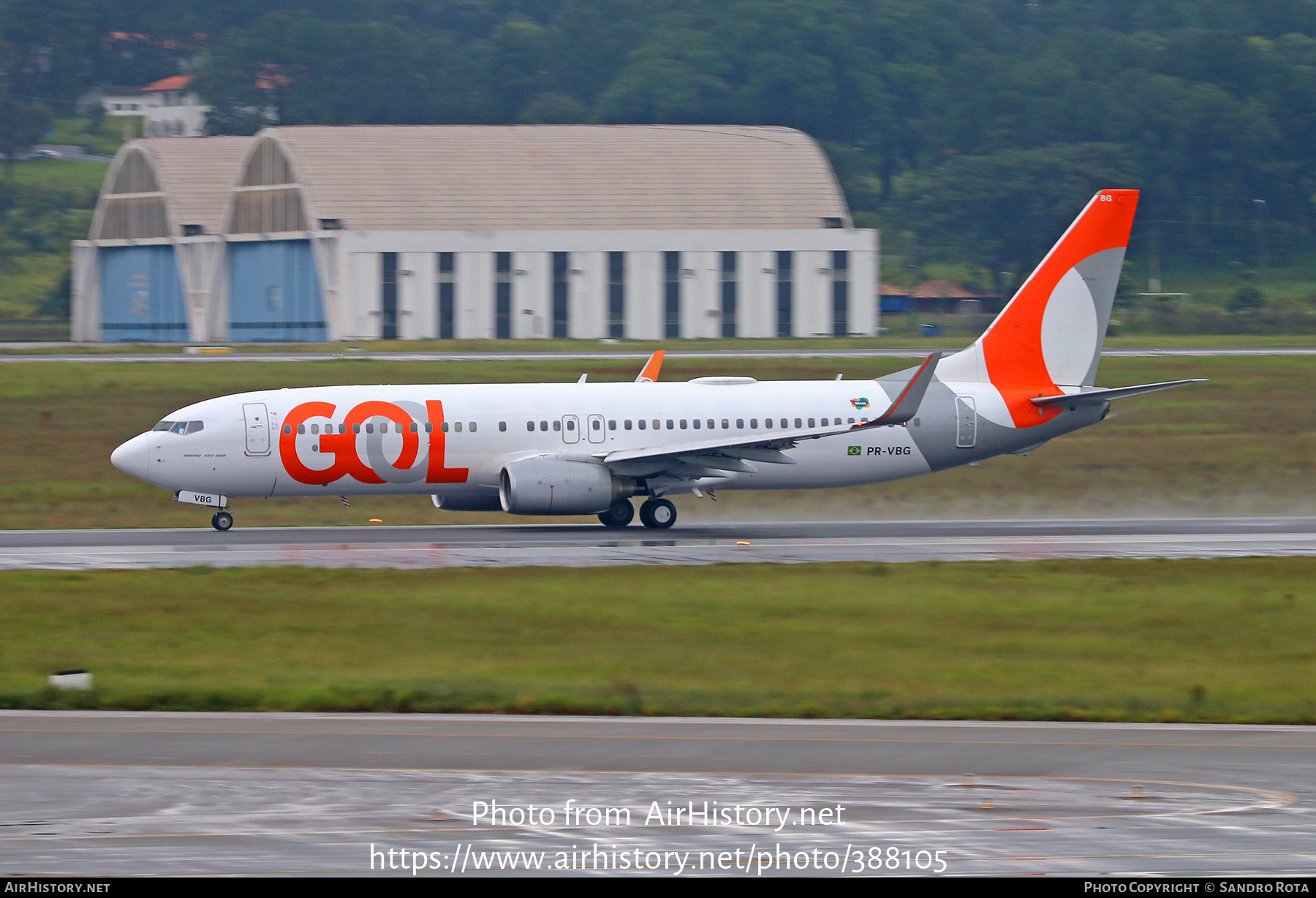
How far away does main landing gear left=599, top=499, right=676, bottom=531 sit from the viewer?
40344 mm

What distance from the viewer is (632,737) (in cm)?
1833

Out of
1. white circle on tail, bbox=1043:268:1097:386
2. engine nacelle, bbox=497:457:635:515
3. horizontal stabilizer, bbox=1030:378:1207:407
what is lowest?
engine nacelle, bbox=497:457:635:515

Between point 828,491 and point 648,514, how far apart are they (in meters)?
9.49

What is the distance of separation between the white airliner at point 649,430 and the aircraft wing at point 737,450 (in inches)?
2.0

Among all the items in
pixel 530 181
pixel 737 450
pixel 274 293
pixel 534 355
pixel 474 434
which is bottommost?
pixel 737 450

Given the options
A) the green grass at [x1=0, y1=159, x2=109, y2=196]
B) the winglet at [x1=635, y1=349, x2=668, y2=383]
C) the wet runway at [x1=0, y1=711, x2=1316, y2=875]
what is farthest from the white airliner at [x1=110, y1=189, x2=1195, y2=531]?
the green grass at [x1=0, y1=159, x2=109, y2=196]

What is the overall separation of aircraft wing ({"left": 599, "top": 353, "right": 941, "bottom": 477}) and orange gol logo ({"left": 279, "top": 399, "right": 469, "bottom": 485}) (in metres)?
4.25

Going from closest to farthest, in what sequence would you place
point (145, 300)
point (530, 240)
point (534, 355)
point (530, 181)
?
point (534, 355) < point (530, 240) < point (530, 181) < point (145, 300)

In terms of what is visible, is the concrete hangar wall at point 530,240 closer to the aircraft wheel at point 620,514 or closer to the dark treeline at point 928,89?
the dark treeline at point 928,89

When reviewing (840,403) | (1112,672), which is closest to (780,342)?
(840,403)

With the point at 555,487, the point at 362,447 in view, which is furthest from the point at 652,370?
the point at 362,447

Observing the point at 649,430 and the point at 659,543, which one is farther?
the point at 649,430

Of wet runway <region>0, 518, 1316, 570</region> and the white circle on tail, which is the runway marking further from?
the white circle on tail

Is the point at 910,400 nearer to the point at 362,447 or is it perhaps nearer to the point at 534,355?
the point at 362,447
